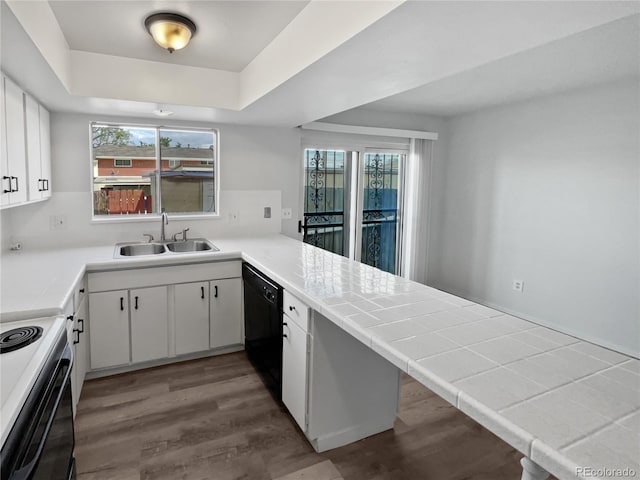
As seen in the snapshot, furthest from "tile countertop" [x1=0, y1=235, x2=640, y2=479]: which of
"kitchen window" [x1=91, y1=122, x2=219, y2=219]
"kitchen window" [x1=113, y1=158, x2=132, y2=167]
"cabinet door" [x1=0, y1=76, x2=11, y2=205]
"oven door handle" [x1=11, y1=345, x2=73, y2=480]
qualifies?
"kitchen window" [x1=113, y1=158, x2=132, y2=167]

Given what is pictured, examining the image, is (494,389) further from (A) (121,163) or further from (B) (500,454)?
(A) (121,163)

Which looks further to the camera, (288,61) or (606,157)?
(606,157)

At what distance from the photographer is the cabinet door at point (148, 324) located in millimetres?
2941

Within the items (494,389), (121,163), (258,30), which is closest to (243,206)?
(121,163)

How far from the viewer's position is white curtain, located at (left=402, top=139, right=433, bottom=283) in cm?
491

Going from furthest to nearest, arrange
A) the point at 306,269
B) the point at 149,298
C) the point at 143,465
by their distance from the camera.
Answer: the point at 149,298
the point at 306,269
the point at 143,465

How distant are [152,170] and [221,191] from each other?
2.07 ft

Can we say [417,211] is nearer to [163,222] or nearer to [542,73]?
[542,73]

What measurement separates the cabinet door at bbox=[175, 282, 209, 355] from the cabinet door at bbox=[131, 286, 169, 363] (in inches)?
3.7

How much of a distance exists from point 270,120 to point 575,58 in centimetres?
230

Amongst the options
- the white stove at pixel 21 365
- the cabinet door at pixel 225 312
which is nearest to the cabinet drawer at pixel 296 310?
the cabinet door at pixel 225 312

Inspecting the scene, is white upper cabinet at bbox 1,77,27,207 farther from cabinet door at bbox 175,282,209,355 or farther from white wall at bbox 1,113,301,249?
→ cabinet door at bbox 175,282,209,355

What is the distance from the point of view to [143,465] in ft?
6.72

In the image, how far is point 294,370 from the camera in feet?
7.47
